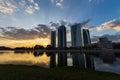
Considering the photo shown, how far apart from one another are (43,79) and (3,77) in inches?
211

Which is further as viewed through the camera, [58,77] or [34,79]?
[58,77]

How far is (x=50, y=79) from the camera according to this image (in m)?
21.4

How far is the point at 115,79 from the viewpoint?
74.6 feet

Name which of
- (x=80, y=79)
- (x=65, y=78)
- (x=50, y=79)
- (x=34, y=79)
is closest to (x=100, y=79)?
(x=80, y=79)

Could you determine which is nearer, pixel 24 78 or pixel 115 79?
pixel 24 78

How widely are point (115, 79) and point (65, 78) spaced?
699 cm

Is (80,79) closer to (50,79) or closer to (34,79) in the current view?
(50,79)

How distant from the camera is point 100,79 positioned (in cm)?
2272

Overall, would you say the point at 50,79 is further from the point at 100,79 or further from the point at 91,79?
the point at 100,79

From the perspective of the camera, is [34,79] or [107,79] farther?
→ [107,79]

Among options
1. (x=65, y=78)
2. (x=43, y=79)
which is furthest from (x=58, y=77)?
(x=43, y=79)

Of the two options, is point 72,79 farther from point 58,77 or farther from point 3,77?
point 3,77

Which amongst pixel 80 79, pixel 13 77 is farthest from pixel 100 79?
pixel 13 77

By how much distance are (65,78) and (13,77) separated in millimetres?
6925
